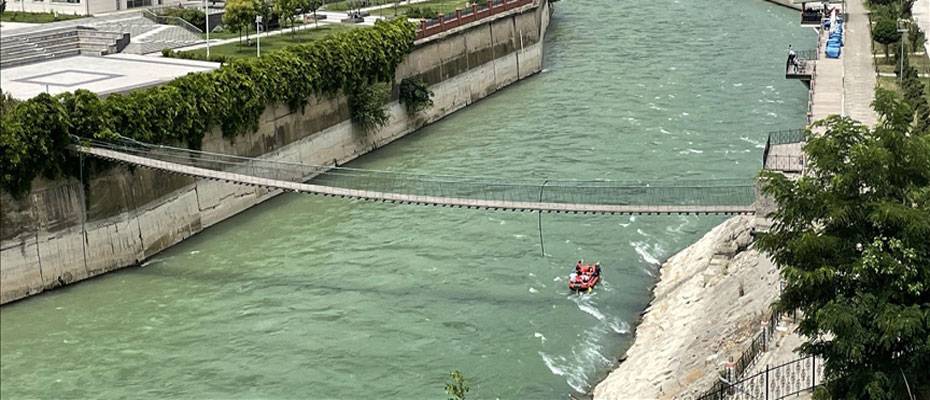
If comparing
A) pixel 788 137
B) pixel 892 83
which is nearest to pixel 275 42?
pixel 788 137

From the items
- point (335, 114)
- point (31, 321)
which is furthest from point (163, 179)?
point (335, 114)

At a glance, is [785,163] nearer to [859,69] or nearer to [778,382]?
[778,382]

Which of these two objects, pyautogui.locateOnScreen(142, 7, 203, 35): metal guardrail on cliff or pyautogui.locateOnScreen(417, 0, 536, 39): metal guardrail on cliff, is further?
pyautogui.locateOnScreen(417, 0, 536, 39): metal guardrail on cliff

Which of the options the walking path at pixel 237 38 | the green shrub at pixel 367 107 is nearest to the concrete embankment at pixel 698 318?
the green shrub at pixel 367 107

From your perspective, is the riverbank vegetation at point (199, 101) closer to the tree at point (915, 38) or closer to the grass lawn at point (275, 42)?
the grass lawn at point (275, 42)

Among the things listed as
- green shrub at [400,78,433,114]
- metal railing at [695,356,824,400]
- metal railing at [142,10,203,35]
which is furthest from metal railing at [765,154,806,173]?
metal railing at [142,10,203,35]

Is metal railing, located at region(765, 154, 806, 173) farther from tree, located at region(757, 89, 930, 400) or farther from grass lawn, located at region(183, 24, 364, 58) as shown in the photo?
grass lawn, located at region(183, 24, 364, 58)
